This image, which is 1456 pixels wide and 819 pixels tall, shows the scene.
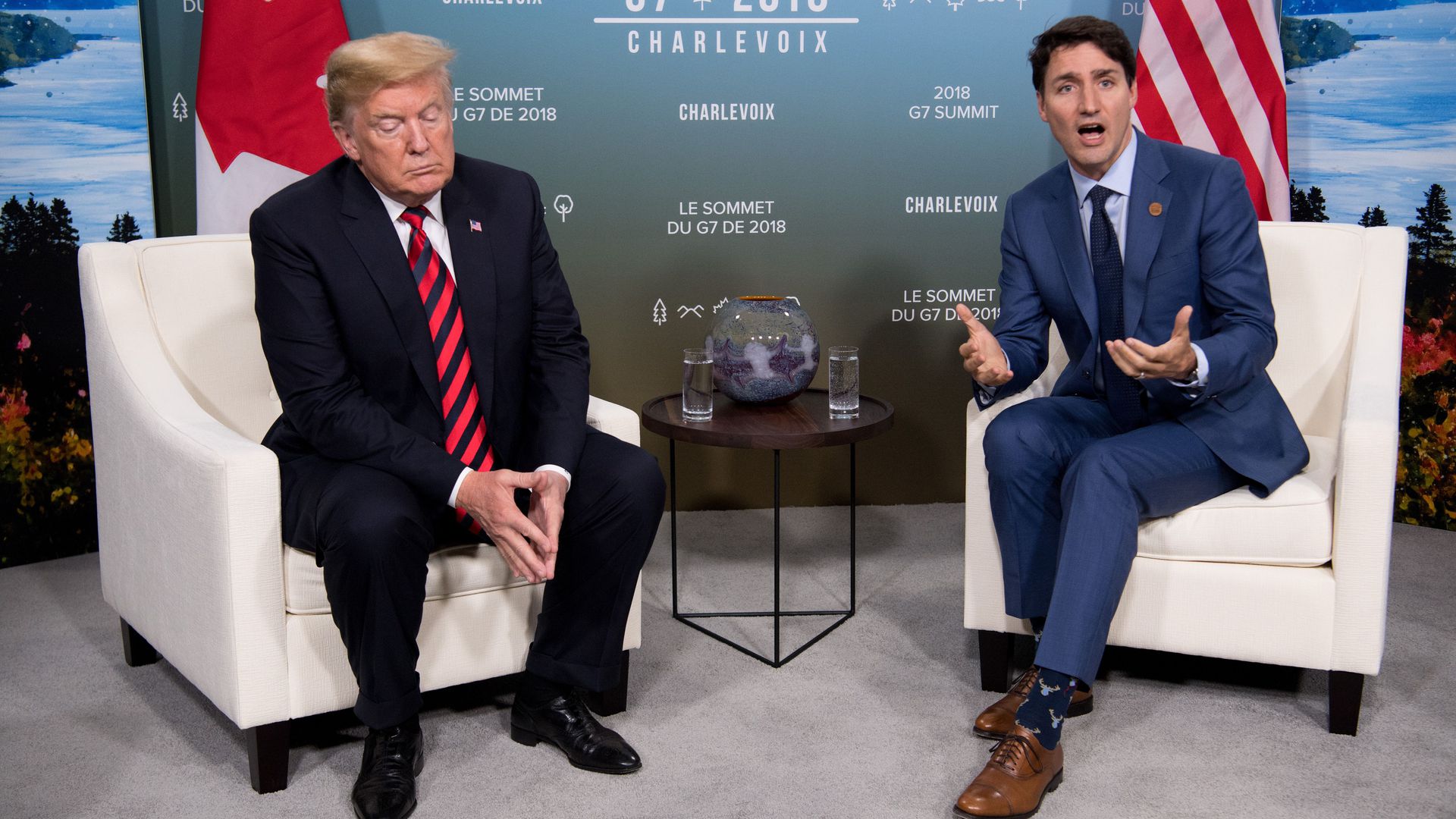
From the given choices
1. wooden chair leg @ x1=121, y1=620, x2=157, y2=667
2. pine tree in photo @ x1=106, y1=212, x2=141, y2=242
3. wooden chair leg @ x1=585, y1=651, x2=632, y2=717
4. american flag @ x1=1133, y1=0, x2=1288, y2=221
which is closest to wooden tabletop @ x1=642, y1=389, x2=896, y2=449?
wooden chair leg @ x1=585, y1=651, x2=632, y2=717

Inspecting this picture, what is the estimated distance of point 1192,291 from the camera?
2461 mm

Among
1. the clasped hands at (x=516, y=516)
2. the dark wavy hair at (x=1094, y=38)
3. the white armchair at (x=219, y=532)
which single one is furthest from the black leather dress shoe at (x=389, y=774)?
the dark wavy hair at (x=1094, y=38)

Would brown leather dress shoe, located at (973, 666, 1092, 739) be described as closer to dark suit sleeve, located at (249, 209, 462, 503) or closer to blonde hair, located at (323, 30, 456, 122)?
dark suit sleeve, located at (249, 209, 462, 503)

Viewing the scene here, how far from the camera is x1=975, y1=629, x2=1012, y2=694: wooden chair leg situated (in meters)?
2.56

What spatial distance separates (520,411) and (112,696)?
3.44 feet

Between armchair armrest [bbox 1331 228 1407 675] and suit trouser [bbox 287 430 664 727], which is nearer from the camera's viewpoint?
suit trouser [bbox 287 430 664 727]

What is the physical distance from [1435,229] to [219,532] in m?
3.35

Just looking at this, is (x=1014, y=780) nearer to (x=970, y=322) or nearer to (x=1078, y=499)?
(x=1078, y=499)

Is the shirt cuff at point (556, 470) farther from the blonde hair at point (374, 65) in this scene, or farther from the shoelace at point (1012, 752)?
the shoelace at point (1012, 752)

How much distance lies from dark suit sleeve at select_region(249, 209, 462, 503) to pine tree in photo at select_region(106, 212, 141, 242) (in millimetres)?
1458

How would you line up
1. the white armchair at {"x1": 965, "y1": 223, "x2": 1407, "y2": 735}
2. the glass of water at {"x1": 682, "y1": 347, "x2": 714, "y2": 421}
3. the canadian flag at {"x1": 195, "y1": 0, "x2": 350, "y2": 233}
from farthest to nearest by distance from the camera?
the canadian flag at {"x1": 195, "y1": 0, "x2": 350, "y2": 233} < the glass of water at {"x1": 682, "y1": 347, "x2": 714, "y2": 421} < the white armchair at {"x1": 965, "y1": 223, "x2": 1407, "y2": 735}

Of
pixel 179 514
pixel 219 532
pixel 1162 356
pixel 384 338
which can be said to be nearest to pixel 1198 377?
pixel 1162 356

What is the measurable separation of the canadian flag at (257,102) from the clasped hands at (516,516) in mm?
1525

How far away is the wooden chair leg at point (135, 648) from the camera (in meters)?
2.72
